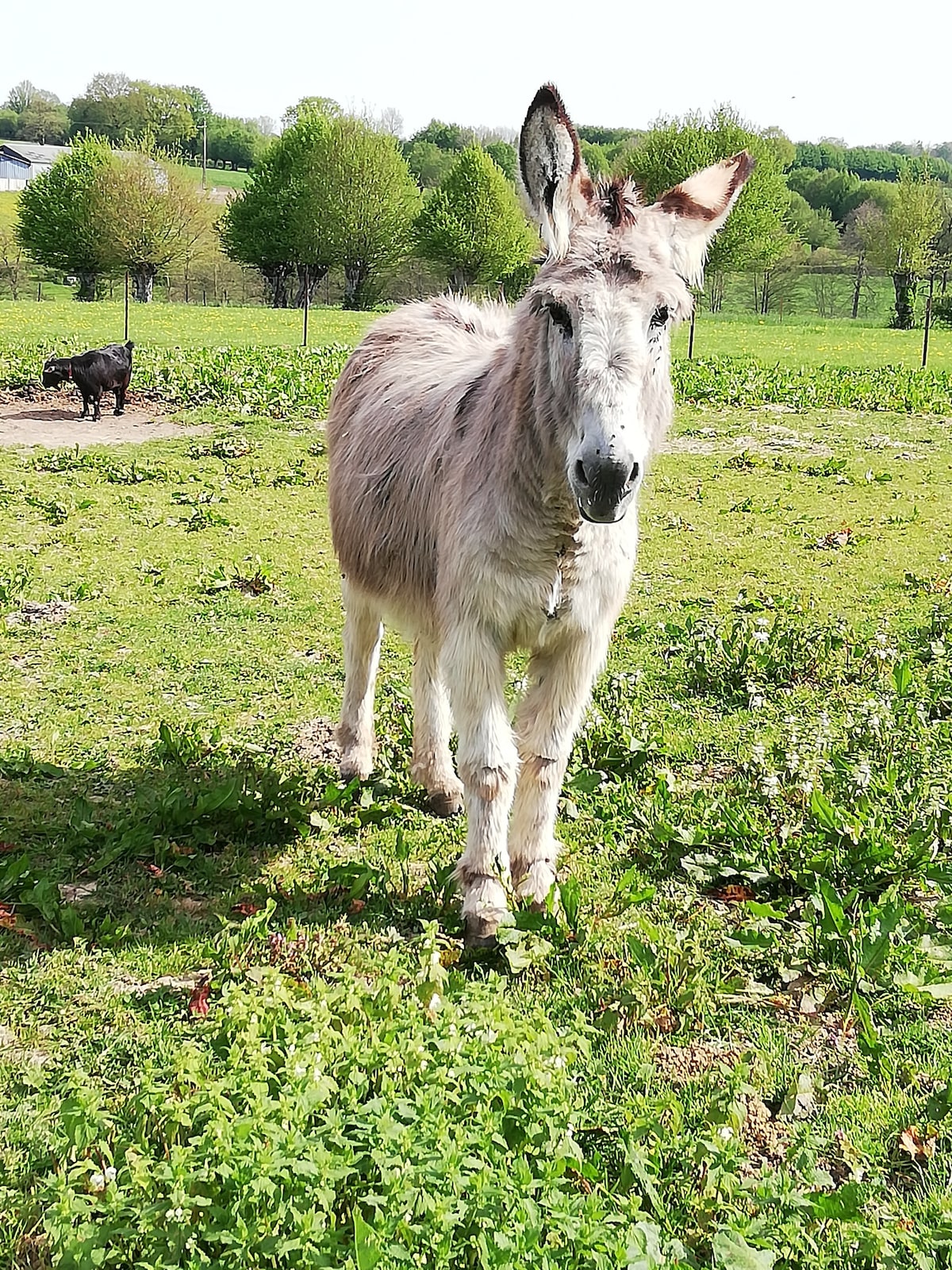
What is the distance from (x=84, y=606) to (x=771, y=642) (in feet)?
15.8

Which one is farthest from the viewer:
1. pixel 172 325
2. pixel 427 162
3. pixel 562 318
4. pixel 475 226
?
pixel 427 162

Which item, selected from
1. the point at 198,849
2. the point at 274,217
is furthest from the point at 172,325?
the point at 198,849

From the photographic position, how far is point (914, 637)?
21.8 ft

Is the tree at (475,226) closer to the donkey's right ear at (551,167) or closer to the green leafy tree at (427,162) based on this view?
the green leafy tree at (427,162)

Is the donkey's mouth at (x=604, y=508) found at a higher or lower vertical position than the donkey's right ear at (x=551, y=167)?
lower

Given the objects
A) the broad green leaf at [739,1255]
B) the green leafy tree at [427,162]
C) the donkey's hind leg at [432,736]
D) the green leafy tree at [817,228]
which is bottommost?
the broad green leaf at [739,1255]

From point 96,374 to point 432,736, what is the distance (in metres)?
11.6

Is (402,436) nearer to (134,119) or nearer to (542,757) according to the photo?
(542,757)

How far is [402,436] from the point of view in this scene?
4492mm

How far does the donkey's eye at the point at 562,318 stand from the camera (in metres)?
3.03

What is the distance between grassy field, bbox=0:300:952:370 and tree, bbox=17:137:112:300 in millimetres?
13290

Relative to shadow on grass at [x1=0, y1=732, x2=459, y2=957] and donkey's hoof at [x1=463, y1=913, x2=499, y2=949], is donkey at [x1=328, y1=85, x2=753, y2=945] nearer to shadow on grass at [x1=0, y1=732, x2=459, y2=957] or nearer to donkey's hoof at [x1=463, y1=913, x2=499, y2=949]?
Answer: donkey's hoof at [x1=463, y1=913, x2=499, y2=949]

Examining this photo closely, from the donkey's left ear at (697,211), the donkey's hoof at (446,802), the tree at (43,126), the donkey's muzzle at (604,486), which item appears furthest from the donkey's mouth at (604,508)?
the tree at (43,126)

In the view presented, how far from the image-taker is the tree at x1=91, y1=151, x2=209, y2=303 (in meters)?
27.8
